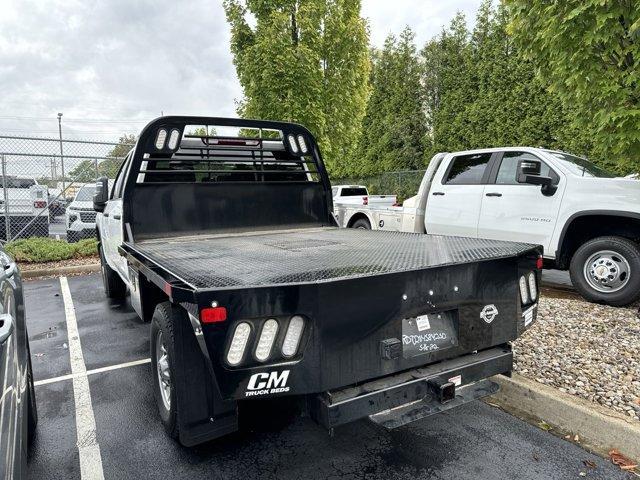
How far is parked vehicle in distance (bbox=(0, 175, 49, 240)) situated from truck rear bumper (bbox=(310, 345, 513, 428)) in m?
10.7

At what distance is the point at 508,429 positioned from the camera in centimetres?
295

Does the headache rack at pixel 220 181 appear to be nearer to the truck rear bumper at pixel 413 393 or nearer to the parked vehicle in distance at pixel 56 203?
the truck rear bumper at pixel 413 393

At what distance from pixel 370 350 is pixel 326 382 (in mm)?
276

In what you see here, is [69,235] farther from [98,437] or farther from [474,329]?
[474,329]

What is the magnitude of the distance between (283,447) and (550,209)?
476 cm

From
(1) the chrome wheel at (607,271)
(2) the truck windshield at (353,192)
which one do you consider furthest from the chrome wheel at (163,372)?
(2) the truck windshield at (353,192)

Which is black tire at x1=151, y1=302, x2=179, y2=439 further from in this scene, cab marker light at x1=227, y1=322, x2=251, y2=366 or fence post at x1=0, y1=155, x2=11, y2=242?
fence post at x1=0, y1=155, x2=11, y2=242

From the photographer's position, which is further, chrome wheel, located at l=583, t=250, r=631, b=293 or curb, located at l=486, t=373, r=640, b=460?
chrome wheel, located at l=583, t=250, r=631, b=293

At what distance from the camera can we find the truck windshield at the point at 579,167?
585 cm

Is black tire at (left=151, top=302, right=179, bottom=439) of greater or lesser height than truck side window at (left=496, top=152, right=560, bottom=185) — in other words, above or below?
below

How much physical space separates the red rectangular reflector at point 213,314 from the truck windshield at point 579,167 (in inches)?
215

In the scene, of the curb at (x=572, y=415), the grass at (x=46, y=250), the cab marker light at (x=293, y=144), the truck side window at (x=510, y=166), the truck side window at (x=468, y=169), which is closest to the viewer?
the curb at (x=572, y=415)

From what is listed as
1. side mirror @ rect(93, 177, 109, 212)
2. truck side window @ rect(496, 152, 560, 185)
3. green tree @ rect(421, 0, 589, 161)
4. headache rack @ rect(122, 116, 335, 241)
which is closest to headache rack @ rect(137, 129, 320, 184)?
headache rack @ rect(122, 116, 335, 241)

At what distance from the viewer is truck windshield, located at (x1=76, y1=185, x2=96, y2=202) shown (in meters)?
12.2
